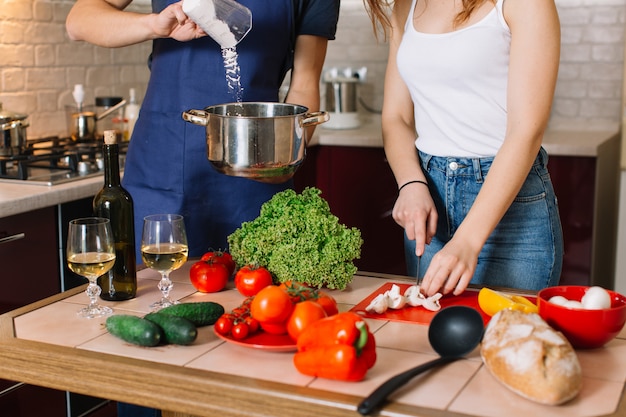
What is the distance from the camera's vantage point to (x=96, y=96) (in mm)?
3514

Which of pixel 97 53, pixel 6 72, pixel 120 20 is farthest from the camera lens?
pixel 97 53

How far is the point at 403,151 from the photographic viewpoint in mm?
1970

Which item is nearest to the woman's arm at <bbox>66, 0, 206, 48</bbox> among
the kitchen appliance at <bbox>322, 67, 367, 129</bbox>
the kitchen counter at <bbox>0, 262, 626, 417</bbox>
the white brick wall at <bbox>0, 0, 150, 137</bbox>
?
the kitchen counter at <bbox>0, 262, 626, 417</bbox>

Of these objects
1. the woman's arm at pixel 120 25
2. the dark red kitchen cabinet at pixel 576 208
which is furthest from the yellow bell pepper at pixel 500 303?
the dark red kitchen cabinet at pixel 576 208

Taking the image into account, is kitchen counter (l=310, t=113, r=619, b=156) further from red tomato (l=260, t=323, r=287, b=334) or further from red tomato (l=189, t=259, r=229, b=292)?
red tomato (l=260, t=323, r=287, b=334)

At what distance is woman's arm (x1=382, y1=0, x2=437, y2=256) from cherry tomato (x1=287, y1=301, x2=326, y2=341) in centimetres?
50

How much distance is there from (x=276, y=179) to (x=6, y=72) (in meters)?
1.79

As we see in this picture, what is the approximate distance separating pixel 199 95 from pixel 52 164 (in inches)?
36.5

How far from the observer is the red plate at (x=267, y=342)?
4.23ft

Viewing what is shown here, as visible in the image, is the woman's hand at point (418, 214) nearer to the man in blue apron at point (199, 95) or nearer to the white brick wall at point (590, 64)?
the man in blue apron at point (199, 95)

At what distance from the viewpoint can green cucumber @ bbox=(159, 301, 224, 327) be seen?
140cm

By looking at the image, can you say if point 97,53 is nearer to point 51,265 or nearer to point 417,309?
point 51,265

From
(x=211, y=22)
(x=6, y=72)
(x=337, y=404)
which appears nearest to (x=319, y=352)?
(x=337, y=404)

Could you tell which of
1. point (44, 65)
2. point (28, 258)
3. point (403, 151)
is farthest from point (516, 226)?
point (44, 65)
